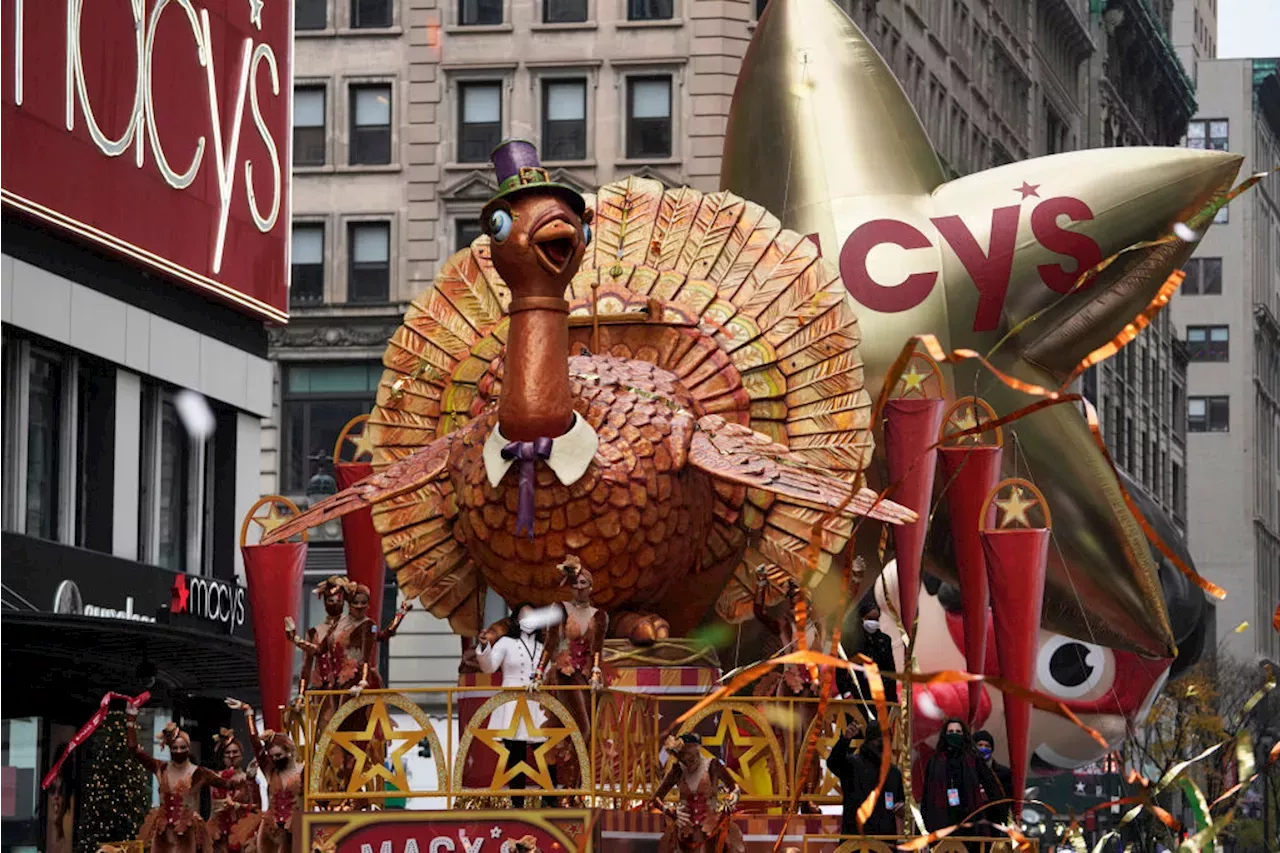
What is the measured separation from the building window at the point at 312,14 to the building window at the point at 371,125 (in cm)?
140

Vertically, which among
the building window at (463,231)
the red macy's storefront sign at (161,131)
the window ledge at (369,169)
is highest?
the window ledge at (369,169)

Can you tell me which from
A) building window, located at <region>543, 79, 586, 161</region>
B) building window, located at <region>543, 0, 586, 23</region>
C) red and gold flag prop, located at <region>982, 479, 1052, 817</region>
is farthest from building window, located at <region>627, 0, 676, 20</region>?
red and gold flag prop, located at <region>982, 479, 1052, 817</region>

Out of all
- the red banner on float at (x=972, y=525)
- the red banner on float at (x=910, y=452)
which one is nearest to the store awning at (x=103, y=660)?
the red banner on float at (x=972, y=525)

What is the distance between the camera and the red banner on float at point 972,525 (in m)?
17.5

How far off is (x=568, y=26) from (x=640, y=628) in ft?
120

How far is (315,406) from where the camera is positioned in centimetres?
5075

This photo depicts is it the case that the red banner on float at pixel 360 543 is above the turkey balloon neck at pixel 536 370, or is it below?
below

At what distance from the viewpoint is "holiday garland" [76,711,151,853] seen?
103 feet

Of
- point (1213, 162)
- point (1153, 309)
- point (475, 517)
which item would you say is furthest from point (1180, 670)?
point (1153, 309)

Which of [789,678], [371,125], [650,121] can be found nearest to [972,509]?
[789,678]

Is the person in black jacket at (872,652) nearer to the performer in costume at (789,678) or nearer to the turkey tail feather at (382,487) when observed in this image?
the performer in costume at (789,678)

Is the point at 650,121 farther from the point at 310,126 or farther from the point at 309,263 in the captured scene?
the point at 309,263

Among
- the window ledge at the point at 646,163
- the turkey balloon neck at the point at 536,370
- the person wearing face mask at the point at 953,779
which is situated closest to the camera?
the turkey balloon neck at the point at 536,370

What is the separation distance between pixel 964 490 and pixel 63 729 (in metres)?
17.5
